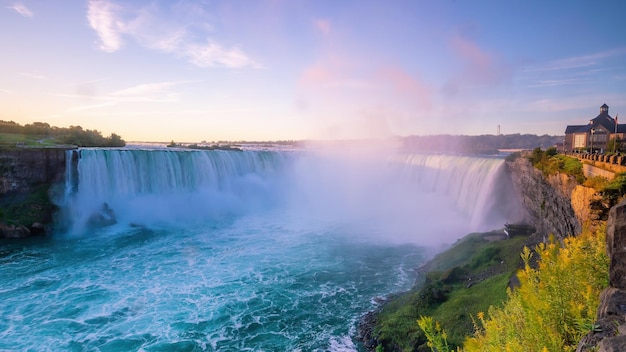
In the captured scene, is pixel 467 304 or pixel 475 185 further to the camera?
pixel 475 185

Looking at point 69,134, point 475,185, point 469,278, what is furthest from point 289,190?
point 469,278

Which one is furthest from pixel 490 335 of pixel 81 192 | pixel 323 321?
pixel 81 192

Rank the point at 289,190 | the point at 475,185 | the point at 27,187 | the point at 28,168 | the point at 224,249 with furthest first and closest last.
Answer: the point at 289,190, the point at 475,185, the point at 28,168, the point at 27,187, the point at 224,249

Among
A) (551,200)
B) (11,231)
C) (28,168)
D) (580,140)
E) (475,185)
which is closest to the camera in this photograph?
(551,200)

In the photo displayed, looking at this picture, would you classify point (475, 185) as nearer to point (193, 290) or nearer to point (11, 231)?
point (193, 290)

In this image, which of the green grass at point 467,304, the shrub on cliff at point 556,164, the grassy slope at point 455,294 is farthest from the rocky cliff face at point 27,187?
the shrub on cliff at point 556,164

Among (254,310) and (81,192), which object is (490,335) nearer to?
(254,310)

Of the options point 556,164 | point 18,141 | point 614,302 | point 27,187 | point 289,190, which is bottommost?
point 289,190

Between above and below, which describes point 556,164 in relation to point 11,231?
above
